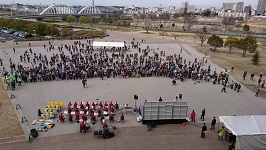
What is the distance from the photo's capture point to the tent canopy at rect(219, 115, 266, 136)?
12.1 meters

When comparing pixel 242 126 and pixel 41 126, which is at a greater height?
pixel 242 126

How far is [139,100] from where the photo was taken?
19859mm

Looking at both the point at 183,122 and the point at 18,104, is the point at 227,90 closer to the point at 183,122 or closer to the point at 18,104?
the point at 183,122

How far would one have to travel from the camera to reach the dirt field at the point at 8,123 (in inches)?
554

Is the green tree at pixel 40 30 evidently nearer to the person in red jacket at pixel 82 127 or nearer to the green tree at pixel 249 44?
the green tree at pixel 249 44

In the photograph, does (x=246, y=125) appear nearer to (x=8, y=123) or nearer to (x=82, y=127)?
(x=82, y=127)

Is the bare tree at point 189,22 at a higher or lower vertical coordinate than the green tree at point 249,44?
higher

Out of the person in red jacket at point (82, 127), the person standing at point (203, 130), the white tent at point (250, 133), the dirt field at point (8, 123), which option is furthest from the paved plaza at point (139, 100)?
Result: the white tent at point (250, 133)

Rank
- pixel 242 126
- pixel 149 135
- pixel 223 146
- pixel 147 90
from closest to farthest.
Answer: pixel 242 126
pixel 223 146
pixel 149 135
pixel 147 90

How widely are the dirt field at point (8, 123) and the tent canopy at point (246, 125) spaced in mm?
13006

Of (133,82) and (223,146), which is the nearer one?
(223,146)

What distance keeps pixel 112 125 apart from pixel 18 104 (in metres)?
8.37

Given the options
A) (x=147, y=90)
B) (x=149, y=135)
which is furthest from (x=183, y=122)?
(x=147, y=90)

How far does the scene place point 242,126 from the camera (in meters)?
12.6
